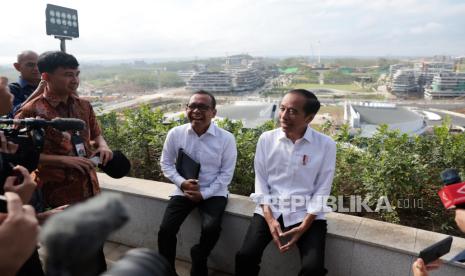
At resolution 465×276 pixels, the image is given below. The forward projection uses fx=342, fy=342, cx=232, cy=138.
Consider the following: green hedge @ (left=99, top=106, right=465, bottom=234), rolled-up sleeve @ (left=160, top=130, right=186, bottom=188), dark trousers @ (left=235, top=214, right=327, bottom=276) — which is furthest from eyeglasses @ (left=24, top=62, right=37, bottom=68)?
dark trousers @ (left=235, top=214, right=327, bottom=276)

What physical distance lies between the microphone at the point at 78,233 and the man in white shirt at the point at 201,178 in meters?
2.06

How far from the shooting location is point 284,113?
2.65 m

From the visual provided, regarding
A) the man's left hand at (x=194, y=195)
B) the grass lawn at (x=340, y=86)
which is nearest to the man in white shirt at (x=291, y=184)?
the man's left hand at (x=194, y=195)

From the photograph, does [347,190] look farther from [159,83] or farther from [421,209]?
[159,83]

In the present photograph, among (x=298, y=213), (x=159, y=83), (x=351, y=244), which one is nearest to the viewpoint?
(x=351, y=244)

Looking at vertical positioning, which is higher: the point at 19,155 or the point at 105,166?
the point at 19,155

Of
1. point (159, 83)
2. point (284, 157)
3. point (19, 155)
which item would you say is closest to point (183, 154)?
point (284, 157)

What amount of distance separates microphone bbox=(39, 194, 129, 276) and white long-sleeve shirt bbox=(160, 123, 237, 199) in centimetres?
231

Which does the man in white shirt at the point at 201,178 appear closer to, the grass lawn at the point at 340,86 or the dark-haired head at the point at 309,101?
the dark-haired head at the point at 309,101

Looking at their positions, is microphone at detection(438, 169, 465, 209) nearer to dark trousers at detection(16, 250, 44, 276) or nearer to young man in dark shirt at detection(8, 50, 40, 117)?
dark trousers at detection(16, 250, 44, 276)

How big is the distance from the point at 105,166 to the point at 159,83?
84.8 metres

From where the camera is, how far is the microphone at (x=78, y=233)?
55 cm

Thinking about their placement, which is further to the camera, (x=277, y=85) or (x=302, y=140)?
(x=277, y=85)

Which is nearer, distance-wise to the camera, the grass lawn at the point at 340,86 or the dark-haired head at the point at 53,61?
the dark-haired head at the point at 53,61
